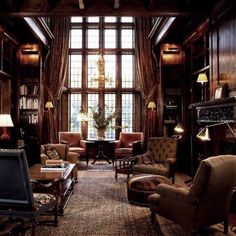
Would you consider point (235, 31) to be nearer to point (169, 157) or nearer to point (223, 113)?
point (223, 113)

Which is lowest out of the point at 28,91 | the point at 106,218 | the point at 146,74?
the point at 106,218

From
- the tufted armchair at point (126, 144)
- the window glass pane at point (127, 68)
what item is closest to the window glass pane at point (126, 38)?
the window glass pane at point (127, 68)

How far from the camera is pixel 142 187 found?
482 centimetres

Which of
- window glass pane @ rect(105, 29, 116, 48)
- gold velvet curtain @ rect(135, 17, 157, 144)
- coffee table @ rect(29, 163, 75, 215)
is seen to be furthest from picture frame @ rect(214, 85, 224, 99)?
window glass pane @ rect(105, 29, 116, 48)

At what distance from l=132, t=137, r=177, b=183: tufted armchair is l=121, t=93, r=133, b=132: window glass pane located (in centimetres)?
419

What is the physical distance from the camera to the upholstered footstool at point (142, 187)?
4.79 m

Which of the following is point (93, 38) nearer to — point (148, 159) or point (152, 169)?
point (148, 159)

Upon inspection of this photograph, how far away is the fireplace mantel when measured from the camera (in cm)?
438

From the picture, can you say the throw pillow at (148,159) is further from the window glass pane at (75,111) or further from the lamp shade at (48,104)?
the window glass pane at (75,111)

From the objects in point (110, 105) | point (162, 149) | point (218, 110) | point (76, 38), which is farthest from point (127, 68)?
point (218, 110)

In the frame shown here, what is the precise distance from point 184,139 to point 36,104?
13.9ft

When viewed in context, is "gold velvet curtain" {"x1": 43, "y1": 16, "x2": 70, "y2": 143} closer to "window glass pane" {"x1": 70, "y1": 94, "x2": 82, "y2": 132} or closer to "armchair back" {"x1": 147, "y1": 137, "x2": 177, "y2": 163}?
"window glass pane" {"x1": 70, "y1": 94, "x2": 82, "y2": 132}

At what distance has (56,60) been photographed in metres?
10.3

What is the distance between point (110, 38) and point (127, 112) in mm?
2750
